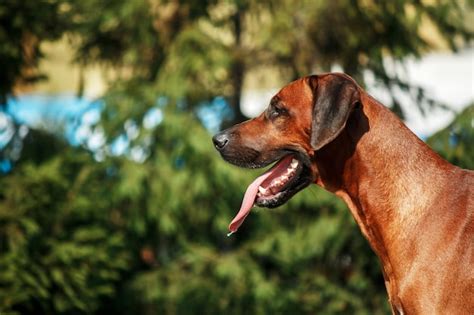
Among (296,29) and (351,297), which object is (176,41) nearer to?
(296,29)

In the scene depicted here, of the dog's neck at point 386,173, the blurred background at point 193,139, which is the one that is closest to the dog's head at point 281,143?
the dog's neck at point 386,173

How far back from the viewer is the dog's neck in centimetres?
510

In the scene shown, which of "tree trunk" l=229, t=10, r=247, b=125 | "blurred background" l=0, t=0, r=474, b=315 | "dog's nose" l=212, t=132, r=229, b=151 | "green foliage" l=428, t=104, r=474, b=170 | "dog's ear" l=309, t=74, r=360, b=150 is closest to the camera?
"dog's ear" l=309, t=74, r=360, b=150

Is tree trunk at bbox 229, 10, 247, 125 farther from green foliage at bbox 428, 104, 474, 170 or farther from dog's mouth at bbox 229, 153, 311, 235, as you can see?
dog's mouth at bbox 229, 153, 311, 235

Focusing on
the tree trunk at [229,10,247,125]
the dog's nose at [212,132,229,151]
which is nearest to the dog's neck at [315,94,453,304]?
the dog's nose at [212,132,229,151]

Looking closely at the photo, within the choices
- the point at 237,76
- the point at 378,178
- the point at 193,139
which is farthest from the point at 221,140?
the point at 237,76

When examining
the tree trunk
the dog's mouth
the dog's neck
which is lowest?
the dog's neck

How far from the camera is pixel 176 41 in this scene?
9820 millimetres

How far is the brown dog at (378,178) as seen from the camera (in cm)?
488

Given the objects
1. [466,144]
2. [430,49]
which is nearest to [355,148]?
[466,144]

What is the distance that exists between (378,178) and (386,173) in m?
0.06

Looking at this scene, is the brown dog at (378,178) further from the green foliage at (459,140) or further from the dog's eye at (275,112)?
the green foliage at (459,140)

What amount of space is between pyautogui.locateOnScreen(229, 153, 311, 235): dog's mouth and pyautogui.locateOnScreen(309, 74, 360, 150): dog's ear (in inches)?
15.2

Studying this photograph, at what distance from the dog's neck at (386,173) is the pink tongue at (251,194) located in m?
0.35
